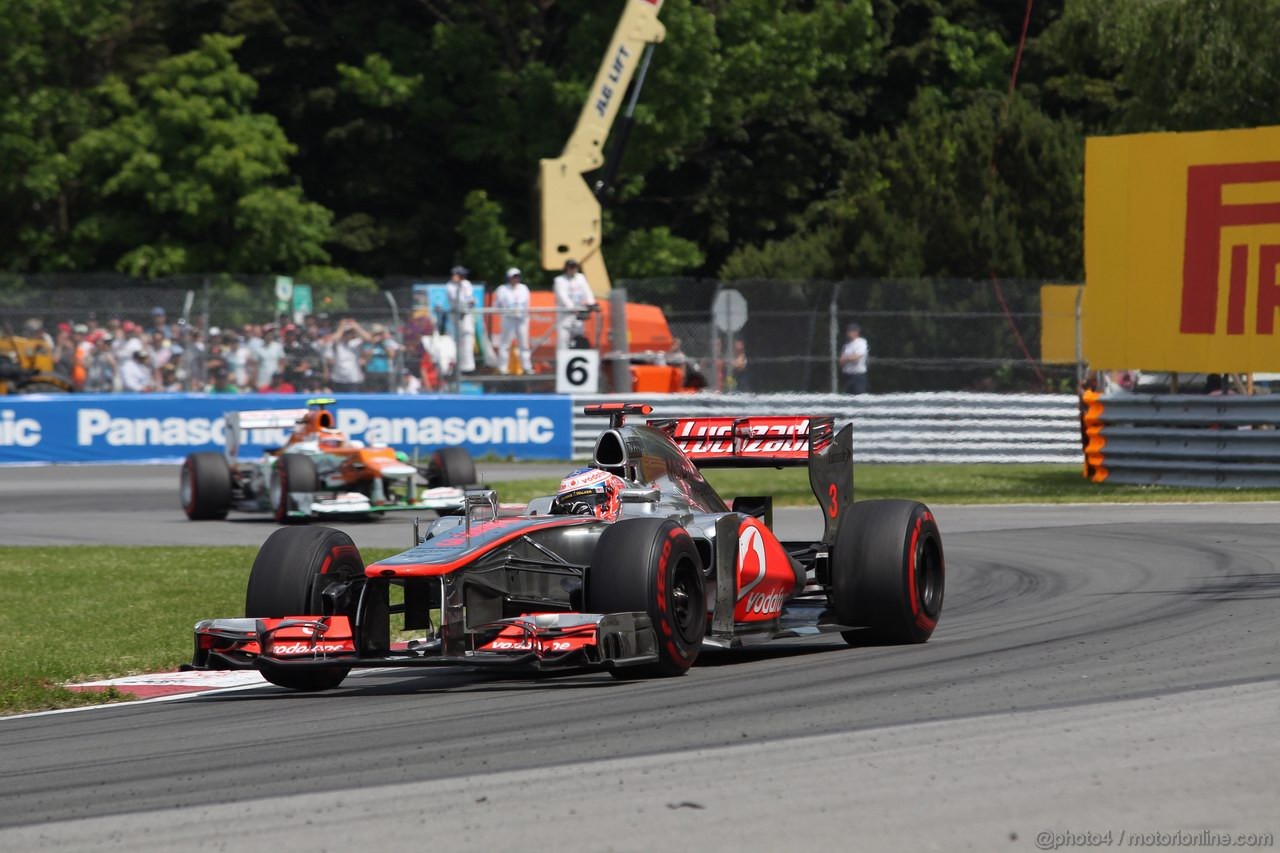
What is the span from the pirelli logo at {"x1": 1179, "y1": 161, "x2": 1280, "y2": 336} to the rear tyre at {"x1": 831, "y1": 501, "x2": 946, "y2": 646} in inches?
443

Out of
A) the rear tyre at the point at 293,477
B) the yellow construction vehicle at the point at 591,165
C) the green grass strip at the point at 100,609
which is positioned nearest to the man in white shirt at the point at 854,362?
the yellow construction vehicle at the point at 591,165

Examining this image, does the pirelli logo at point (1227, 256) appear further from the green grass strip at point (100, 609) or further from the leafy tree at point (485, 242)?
the leafy tree at point (485, 242)

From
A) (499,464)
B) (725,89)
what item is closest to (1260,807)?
(499,464)

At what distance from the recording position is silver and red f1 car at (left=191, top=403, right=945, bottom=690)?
27.9 ft

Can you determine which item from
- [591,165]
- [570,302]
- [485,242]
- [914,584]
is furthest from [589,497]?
[485,242]

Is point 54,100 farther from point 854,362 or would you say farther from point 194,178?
point 854,362

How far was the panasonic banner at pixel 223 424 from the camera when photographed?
91.2ft

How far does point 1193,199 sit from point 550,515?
1317 centimetres

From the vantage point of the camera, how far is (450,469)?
65.5 feet

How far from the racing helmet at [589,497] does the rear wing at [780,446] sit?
3.32 ft

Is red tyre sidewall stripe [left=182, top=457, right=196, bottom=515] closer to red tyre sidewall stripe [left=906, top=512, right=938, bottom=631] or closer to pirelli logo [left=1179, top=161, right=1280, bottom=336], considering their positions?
pirelli logo [left=1179, top=161, right=1280, bottom=336]

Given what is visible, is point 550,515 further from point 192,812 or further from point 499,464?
point 499,464

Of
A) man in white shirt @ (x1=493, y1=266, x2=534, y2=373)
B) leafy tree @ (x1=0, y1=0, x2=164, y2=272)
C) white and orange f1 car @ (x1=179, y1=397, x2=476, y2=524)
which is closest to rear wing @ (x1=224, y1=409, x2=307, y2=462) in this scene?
white and orange f1 car @ (x1=179, y1=397, x2=476, y2=524)

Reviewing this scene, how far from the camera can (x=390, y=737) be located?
7484 millimetres
